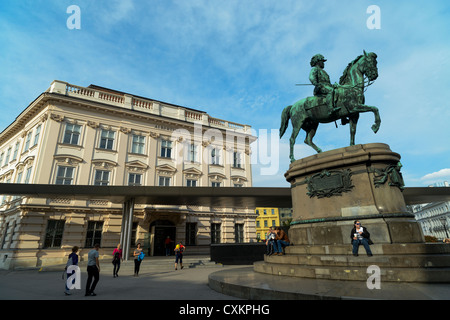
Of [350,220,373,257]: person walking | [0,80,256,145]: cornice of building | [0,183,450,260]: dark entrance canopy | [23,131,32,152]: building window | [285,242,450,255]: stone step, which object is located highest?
[0,80,256,145]: cornice of building

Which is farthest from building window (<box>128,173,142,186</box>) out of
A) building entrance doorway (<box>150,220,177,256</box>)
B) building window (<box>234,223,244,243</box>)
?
building window (<box>234,223,244,243</box>)

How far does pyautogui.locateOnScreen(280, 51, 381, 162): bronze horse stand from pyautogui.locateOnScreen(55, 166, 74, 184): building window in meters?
20.6

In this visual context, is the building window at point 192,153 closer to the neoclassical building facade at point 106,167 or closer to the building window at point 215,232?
the neoclassical building facade at point 106,167

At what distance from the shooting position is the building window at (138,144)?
26766 mm

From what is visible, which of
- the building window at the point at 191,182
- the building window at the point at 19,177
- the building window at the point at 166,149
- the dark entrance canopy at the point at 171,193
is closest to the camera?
the dark entrance canopy at the point at 171,193

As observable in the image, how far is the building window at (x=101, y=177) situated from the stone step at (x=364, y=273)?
70.2 feet

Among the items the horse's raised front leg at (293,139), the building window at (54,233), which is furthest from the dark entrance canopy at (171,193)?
the horse's raised front leg at (293,139)

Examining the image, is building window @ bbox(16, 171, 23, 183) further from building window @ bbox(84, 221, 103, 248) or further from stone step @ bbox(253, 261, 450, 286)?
stone step @ bbox(253, 261, 450, 286)

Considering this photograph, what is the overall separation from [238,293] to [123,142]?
76.2 feet

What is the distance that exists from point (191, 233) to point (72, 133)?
604 inches

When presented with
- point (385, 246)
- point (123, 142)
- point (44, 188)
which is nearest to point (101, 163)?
point (123, 142)

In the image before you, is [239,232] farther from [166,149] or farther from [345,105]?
[345,105]

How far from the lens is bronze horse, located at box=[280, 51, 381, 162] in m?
8.84
